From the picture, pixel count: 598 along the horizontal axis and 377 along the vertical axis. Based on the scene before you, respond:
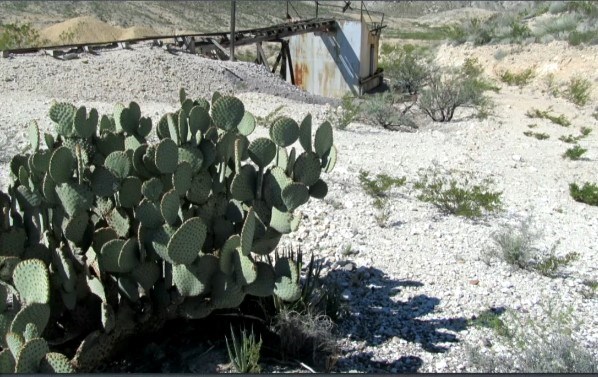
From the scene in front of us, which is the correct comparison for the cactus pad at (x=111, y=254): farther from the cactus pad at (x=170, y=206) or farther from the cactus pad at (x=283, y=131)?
the cactus pad at (x=283, y=131)

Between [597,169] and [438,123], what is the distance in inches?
169

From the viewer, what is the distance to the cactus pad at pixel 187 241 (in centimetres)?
343

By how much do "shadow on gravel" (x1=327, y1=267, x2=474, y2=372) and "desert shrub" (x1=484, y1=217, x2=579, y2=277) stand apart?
0.88 m

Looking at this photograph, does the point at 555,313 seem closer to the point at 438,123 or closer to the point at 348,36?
the point at 438,123

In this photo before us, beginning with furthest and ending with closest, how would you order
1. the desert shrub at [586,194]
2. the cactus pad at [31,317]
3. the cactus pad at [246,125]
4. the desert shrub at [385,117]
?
the desert shrub at [385,117]
the desert shrub at [586,194]
the cactus pad at [246,125]
the cactus pad at [31,317]

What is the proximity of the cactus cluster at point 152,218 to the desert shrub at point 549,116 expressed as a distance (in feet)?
34.2

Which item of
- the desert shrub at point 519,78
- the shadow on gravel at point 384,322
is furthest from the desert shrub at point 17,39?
the shadow on gravel at point 384,322

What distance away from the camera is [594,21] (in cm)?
2412

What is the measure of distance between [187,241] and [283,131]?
90 centimetres

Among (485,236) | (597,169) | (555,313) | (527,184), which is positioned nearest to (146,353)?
(555,313)

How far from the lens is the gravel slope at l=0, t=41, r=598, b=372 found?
4.46m

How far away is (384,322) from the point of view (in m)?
4.58

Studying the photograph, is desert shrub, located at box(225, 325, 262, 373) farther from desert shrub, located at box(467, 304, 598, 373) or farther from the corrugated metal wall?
the corrugated metal wall

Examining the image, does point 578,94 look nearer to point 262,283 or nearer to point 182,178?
point 262,283
